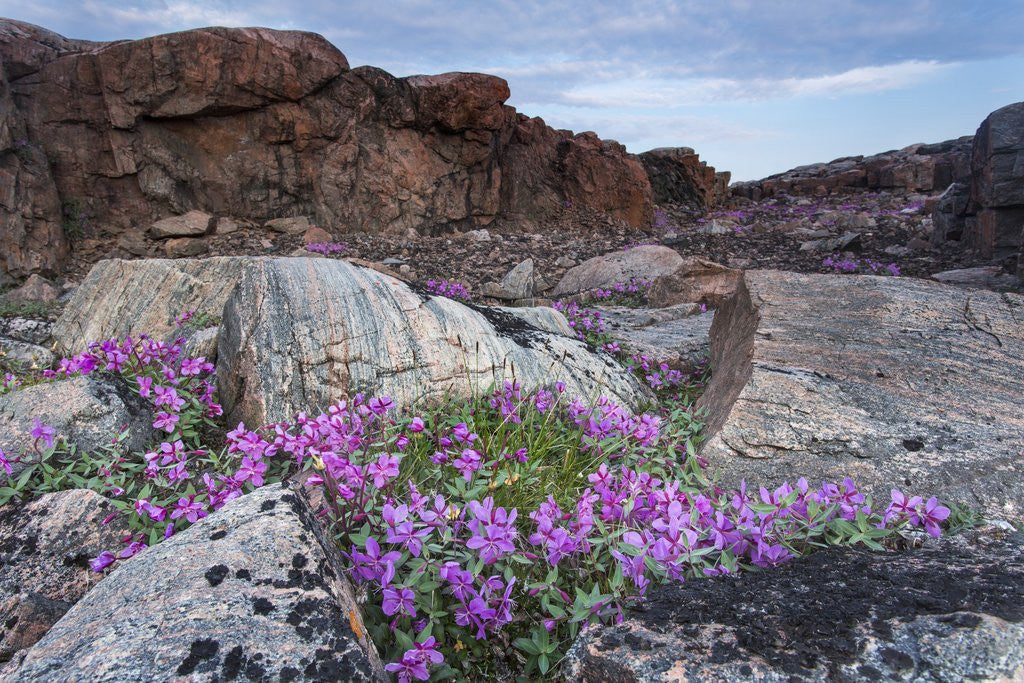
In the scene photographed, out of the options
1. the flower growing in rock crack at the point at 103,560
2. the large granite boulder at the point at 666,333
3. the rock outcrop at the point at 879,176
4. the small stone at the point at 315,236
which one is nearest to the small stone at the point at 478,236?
the small stone at the point at 315,236

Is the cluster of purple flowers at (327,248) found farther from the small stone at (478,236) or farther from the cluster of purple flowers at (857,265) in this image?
the cluster of purple flowers at (857,265)

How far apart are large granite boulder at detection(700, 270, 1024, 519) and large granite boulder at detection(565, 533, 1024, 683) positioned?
1.67 metres

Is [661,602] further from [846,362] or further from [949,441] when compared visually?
[846,362]

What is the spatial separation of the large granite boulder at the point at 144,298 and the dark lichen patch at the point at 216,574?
4917mm

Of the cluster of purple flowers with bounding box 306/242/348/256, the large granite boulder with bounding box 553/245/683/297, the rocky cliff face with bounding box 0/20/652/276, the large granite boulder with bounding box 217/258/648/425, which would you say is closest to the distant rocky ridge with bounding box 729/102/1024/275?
the large granite boulder with bounding box 553/245/683/297

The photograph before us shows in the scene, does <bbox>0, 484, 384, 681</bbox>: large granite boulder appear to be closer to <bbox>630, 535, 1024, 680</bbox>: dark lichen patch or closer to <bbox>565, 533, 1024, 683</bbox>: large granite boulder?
<bbox>565, 533, 1024, 683</bbox>: large granite boulder

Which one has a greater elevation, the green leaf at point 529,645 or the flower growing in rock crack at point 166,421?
the flower growing in rock crack at point 166,421

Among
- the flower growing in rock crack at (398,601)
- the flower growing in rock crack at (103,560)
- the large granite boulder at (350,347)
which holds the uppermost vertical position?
the large granite boulder at (350,347)

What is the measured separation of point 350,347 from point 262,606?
2.69 meters

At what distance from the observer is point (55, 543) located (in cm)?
315

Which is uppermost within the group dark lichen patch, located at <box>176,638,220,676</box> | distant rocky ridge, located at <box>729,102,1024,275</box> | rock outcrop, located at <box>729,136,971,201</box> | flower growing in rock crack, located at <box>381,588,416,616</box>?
rock outcrop, located at <box>729,136,971,201</box>

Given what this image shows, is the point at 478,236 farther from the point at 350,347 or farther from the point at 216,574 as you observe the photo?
the point at 216,574

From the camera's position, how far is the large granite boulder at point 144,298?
6.96m

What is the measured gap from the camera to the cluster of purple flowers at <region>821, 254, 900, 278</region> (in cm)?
1368
